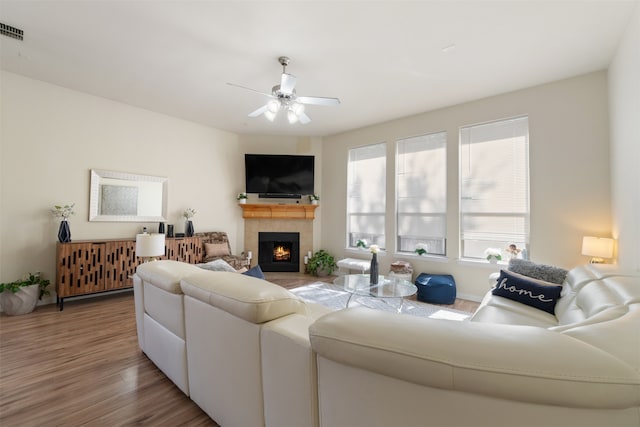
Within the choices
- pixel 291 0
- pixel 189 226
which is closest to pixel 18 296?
pixel 189 226

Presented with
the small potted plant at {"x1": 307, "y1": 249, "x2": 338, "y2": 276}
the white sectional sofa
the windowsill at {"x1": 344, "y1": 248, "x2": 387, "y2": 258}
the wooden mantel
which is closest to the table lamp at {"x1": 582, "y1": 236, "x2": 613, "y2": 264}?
the white sectional sofa

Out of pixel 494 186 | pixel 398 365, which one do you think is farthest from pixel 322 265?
pixel 398 365

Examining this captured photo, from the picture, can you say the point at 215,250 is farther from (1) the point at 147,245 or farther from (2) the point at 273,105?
(2) the point at 273,105

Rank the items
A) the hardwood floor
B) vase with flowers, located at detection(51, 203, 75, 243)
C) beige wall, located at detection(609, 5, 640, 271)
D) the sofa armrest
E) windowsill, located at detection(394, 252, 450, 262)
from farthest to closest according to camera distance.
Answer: windowsill, located at detection(394, 252, 450, 262), vase with flowers, located at detection(51, 203, 75, 243), beige wall, located at detection(609, 5, 640, 271), the hardwood floor, the sofa armrest

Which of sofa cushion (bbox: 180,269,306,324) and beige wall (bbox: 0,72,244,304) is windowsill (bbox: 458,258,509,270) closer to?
sofa cushion (bbox: 180,269,306,324)

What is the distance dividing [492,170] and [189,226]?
5.14 metres

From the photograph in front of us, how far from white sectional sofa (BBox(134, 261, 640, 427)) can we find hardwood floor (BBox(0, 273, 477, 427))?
1.69ft

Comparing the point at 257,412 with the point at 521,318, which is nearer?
→ the point at 257,412

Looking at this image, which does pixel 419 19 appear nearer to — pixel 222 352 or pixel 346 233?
pixel 222 352

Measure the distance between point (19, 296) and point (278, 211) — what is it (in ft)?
13.0

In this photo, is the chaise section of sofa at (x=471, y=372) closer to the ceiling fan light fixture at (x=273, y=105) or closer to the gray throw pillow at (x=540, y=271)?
the gray throw pillow at (x=540, y=271)

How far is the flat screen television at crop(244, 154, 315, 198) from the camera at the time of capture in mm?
5789

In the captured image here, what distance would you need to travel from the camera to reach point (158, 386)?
192 centimetres

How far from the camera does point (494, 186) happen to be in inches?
157
